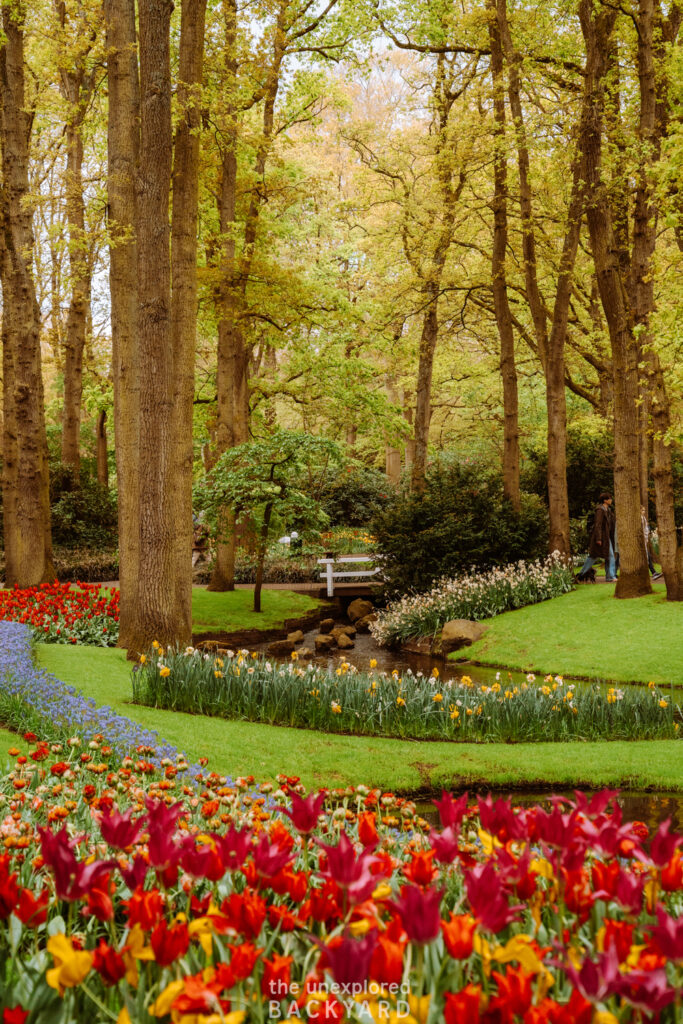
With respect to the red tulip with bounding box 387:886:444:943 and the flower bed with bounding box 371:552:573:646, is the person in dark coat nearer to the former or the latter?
the flower bed with bounding box 371:552:573:646

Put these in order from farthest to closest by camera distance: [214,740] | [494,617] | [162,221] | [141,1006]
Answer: [494,617] → [162,221] → [214,740] → [141,1006]

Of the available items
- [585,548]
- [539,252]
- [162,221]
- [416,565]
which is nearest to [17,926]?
[162,221]

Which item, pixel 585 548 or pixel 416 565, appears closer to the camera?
pixel 416 565

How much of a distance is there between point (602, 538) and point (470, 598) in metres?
3.72

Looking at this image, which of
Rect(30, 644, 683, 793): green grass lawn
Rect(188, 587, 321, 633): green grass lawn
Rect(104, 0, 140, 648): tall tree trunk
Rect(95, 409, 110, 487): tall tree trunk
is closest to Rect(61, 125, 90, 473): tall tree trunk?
Rect(95, 409, 110, 487): tall tree trunk

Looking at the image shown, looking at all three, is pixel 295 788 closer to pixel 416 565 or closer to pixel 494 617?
pixel 494 617

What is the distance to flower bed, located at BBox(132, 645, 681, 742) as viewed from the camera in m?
8.49

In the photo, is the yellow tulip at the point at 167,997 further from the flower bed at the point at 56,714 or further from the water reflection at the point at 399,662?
the water reflection at the point at 399,662

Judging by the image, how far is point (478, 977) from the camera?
88.9 inches

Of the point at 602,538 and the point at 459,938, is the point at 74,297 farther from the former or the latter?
the point at 459,938

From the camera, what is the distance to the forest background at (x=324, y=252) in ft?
36.8

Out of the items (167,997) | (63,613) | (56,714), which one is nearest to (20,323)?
(63,613)

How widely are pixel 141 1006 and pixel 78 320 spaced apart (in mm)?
23409

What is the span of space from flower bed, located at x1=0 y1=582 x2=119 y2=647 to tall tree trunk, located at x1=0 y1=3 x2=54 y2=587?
3.15 ft
